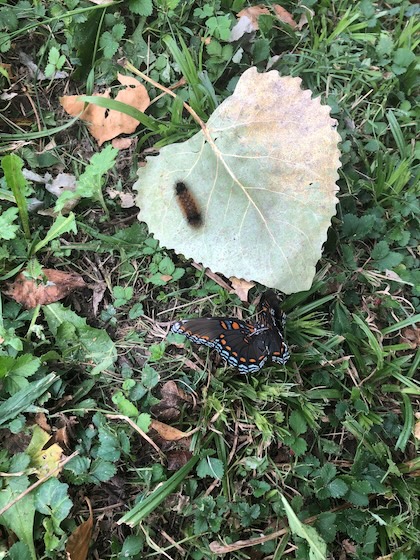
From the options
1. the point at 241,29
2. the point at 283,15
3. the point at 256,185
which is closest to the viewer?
the point at 256,185

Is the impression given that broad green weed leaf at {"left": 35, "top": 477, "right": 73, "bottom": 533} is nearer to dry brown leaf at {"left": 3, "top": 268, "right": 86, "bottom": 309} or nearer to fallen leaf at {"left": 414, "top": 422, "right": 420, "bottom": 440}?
dry brown leaf at {"left": 3, "top": 268, "right": 86, "bottom": 309}

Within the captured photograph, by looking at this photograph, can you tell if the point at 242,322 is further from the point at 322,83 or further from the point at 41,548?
the point at 322,83

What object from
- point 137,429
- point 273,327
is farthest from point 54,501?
point 273,327

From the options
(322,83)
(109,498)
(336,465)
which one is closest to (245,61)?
(322,83)

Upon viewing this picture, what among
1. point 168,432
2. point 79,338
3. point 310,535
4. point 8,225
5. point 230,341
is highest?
point 8,225

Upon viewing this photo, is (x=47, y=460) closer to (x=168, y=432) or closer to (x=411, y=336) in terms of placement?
(x=168, y=432)

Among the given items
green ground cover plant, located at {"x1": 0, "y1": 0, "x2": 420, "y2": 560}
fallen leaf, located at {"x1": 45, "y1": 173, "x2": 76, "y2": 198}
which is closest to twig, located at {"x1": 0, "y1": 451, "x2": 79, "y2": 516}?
green ground cover plant, located at {"x1": 0, "y1": 0, "x2": 420, "y2": 560}

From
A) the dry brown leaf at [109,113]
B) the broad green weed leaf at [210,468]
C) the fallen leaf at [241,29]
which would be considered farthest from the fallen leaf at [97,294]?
the fallen leaf at [241,29]
